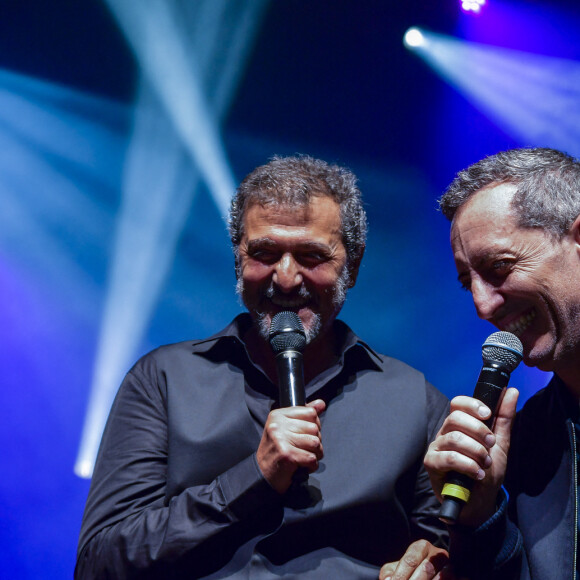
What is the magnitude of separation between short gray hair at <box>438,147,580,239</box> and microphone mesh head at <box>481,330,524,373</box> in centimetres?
40

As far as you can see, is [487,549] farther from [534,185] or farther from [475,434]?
[534,185]

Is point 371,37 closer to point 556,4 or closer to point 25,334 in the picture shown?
point 556,4

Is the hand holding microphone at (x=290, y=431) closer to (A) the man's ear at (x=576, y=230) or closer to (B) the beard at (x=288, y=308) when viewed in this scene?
(B) the beard at (x=288, y=308)

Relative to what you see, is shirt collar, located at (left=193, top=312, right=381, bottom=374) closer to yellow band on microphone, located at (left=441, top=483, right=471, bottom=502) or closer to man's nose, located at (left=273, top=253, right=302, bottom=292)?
man's nose, located at (left=273, top=253, right=302, bottom=292)

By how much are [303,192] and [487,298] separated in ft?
2.65

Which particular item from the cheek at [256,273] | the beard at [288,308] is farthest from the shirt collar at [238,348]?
the cheek at [256,273]

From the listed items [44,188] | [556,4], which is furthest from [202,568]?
[556,4]

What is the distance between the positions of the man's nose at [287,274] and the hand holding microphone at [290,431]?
364mm

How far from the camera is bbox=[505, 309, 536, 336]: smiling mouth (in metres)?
1.82

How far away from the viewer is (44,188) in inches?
144

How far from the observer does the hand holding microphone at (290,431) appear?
1625mm

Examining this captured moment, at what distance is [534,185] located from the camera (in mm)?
1902

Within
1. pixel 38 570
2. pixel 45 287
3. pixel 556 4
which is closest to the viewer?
pixel 38 570

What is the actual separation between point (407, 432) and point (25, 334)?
7.35 ft
